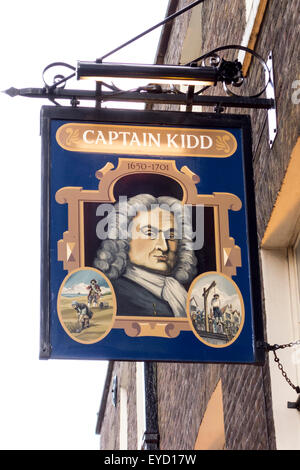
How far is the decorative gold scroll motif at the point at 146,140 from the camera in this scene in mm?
7281

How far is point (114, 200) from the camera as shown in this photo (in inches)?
279

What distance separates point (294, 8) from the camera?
7223mm

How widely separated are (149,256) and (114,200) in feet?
1.44

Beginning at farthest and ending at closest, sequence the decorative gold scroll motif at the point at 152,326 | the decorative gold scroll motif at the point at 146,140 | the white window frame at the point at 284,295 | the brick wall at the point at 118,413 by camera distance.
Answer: the brick wall at the point at 118,413 → the white window frame at the point at 284,295 → the decorative gold scroll motif at the point at 146,140 → the decorative gold scroll motif at the point at 152,326

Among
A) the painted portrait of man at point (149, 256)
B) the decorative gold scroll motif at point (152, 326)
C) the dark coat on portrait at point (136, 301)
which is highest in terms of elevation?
the painted portrait of man at point (149, 256)

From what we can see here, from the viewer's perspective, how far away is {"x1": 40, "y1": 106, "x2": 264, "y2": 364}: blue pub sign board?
21.8 ft

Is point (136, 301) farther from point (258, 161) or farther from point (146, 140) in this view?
point (258, 161)

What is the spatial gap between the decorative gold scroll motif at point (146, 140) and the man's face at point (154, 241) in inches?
18.2

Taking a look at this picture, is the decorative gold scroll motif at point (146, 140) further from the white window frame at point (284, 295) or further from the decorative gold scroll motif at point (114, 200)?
the white window frame at point (284, 295)

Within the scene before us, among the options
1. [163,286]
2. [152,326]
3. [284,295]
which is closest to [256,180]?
[284,295]

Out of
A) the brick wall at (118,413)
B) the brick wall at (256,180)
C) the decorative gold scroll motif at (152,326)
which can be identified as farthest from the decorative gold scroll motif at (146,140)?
the brick wall at (118,413)

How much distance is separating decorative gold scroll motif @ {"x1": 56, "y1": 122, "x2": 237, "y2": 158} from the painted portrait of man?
36 cm
